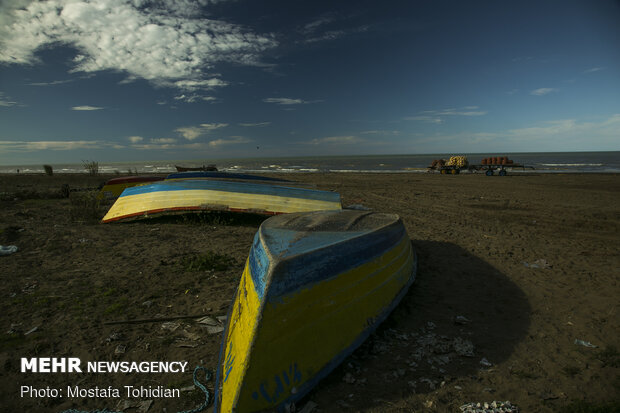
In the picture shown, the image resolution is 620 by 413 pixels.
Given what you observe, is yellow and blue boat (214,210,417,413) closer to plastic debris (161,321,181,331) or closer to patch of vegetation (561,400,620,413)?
plastic debris (161,321,181,331)

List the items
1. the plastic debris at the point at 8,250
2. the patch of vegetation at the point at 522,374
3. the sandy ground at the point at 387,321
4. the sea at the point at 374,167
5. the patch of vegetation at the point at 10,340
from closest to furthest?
1. the sandy ground at the point at 387,321
2. the patch of vegetation at the point at 522,374
3. the patch of vegetation at the point at 10,340
4. the plastic debris at the point at 8,250
5. the sea at the point at 374,167

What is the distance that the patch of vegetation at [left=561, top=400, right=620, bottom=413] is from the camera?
2102 millimetres

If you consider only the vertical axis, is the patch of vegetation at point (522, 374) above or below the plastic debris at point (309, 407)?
below

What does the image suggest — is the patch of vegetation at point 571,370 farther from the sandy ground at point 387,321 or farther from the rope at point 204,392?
the rope at point 204,392

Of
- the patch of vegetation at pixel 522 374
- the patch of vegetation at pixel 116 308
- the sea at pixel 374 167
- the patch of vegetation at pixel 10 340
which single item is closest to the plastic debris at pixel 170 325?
the patch of vegetation at pixel 116 308

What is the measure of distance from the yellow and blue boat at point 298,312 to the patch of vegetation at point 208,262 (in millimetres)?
1821

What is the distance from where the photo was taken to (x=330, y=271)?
8.10 ft

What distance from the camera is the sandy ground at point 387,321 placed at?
7.52 ft

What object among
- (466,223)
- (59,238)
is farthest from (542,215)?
(59,238)

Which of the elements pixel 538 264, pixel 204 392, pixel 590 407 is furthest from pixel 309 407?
pixel 538 264

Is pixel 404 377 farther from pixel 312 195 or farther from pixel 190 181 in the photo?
pixel 190 181

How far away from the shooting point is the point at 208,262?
15.3 ft

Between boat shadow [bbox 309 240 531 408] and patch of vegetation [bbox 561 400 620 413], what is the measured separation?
526 millimetres

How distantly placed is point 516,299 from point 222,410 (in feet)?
12.1
